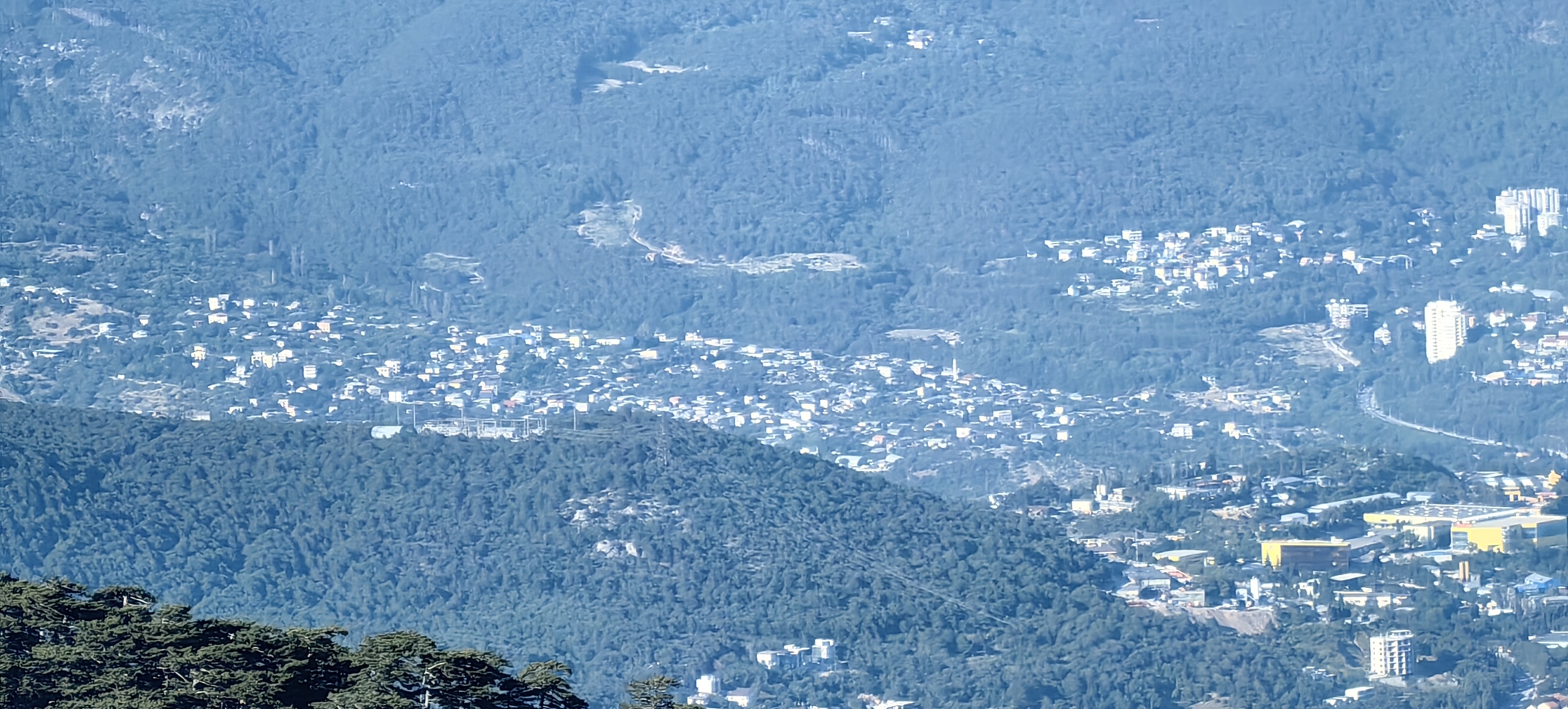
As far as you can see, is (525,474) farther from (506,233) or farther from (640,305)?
(506,233)

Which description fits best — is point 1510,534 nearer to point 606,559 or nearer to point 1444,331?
point 606,559

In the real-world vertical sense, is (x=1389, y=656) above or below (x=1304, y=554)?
above

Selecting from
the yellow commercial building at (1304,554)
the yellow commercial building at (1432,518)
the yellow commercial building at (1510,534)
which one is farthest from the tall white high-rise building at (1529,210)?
the yellow commercial building at (1304,554)

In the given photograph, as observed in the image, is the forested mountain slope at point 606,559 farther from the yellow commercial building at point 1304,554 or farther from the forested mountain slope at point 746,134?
the forested mountain slope at point 746,134

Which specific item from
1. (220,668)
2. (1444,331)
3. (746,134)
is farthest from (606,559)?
(746,134)

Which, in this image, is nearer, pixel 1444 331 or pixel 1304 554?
pixel 1304 554

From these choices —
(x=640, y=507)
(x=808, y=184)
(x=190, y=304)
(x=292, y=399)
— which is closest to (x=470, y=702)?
(x=640, y=507)

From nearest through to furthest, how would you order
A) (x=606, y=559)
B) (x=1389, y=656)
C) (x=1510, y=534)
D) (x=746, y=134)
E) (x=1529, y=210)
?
(x=1389, y=656)
(x=606, y=559)
(x=1510, y=534)
(x=1529, y=210)
(x=746, y=134)

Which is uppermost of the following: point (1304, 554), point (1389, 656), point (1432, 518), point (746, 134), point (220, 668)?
point (220, 668)
